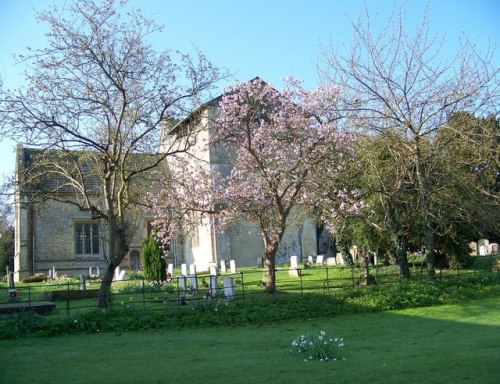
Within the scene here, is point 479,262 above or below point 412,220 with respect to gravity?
below

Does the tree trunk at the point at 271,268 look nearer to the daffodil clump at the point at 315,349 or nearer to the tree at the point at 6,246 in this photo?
the daffodil clump at the point at 315,349

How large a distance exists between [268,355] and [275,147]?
1044cm

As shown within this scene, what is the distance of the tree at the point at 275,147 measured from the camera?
19.1m

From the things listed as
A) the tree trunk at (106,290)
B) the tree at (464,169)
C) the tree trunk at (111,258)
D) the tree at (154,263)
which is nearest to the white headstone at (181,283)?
the tree trunk at (111,258)

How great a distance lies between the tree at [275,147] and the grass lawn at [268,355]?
18.3ft

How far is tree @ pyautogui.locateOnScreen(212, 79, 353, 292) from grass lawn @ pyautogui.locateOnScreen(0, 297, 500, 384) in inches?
219

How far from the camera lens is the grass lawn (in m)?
8.35

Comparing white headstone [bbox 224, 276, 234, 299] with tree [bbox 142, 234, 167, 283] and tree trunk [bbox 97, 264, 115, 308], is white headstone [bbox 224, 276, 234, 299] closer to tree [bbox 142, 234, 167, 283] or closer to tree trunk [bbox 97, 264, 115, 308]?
tree trunk [bbox 97, 264, 115, 308]

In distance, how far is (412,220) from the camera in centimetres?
2297

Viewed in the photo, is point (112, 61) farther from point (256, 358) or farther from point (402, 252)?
point (402, 252)

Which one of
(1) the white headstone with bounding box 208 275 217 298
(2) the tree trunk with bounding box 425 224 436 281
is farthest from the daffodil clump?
(2) the tree trunk with bounding box 425 224 436 281

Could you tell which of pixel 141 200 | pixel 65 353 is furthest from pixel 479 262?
pixel 65 353

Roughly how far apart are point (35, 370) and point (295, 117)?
12.9m

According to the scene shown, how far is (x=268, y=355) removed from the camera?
10.3m
